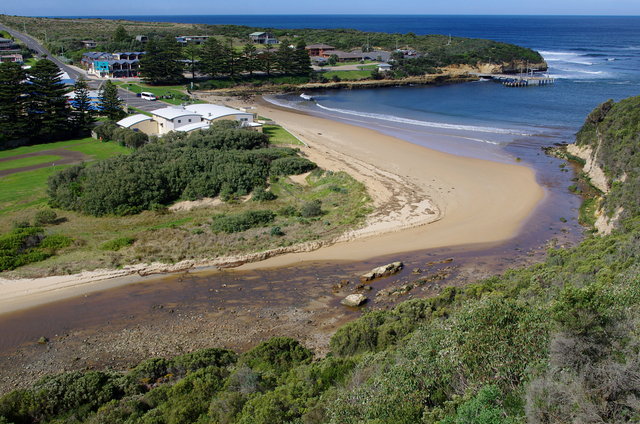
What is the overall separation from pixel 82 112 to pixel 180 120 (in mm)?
11622

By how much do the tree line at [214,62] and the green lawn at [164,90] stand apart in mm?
2266

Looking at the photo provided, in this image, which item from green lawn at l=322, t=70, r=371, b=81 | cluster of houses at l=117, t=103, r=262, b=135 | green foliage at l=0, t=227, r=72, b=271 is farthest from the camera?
green lawn at l=322, t=70, r=371, b=81

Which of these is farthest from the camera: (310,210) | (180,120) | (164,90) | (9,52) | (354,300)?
(9,52)

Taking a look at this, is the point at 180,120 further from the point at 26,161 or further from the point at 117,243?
the point at 117,243

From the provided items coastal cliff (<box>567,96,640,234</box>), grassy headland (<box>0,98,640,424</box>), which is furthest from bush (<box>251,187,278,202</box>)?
coastal cliff (<box>567,96,640,234</box>)

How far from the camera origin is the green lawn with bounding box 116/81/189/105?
201ft

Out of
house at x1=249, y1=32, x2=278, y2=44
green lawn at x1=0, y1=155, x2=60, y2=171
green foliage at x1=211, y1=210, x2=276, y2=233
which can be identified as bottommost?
green foliage at x1=211, y1=210, x2=276, y2=233

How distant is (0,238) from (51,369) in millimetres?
11286

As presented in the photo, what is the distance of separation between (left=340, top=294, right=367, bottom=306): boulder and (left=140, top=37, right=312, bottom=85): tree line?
201ft

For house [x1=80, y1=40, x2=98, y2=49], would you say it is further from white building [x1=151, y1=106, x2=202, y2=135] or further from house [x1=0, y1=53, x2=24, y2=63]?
white building [x1=151, y1=106, x2=202, y2=135]

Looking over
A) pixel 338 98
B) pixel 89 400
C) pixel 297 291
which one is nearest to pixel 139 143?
pixel 297 291

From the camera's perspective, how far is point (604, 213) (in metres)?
26.0

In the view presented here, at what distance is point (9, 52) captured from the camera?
8475cm

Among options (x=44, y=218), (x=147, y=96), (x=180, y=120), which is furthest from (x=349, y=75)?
(x=44, y=218)
